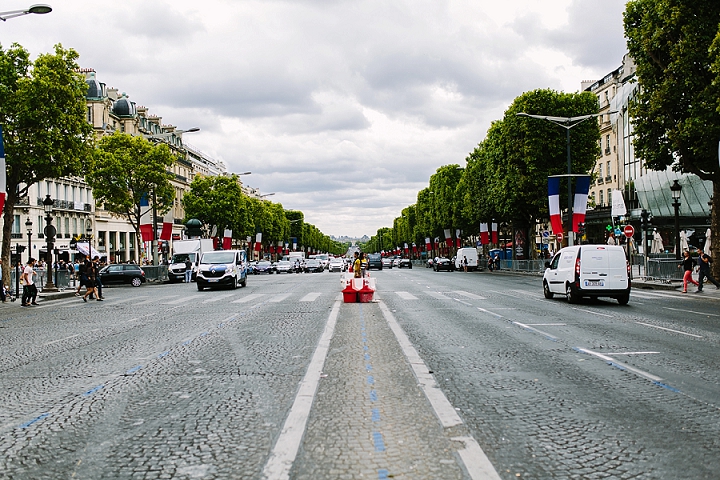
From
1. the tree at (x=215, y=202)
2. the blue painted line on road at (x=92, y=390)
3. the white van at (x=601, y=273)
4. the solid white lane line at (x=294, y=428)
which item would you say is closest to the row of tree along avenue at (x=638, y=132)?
the white van at (x=601, y=273)

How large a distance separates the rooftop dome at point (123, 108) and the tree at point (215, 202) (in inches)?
431

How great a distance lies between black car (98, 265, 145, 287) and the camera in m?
43.6

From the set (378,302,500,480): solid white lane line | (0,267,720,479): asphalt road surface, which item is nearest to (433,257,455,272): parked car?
(0,267,720,479): asphalt road surface

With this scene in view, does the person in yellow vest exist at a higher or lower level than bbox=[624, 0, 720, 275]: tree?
lower

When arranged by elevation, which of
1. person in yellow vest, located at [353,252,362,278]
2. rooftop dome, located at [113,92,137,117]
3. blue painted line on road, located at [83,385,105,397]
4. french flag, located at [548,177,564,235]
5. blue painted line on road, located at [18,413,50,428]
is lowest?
blue painted line on road, located at [83,385,105,397]

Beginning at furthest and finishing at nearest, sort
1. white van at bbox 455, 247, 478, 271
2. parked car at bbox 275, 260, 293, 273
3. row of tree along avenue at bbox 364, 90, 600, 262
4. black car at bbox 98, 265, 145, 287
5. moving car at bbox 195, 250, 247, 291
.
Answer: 1. parked car at bbox 275, 260, 293, 273
2. white van at bbox 455, 247, 478, 271
3. row of tree along avenue at bbox 364, 90, 600, 262
4. black car at bbox 98, 265, 145, 287
5. moving car at bbox 195, 250, 247, 291

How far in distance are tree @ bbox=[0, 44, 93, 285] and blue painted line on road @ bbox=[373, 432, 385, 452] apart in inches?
1141

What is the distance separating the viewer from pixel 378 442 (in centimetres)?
549

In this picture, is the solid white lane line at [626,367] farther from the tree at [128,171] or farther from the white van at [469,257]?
the white van at [469,257]

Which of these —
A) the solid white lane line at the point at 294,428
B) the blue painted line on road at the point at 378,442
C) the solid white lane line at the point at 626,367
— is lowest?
the solid white lane line at the point at 626,367

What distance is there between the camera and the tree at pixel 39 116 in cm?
3052

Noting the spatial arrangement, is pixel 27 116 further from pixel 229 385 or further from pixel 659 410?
pixel 659 410

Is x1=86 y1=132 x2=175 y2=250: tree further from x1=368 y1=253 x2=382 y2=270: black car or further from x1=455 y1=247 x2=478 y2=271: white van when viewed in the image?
x1=455 y1=247 x2=478 y2=271: white van

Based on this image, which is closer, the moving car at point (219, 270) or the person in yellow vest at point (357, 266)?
the person in yellow vest at point (357, 266)
